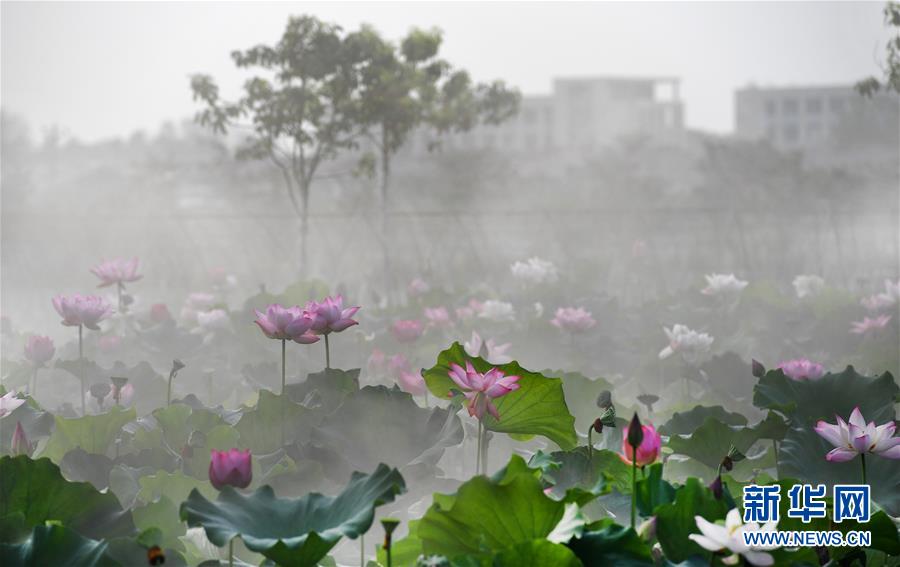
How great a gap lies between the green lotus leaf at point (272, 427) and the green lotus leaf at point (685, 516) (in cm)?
69

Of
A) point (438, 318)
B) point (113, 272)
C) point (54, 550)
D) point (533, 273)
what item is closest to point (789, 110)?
point (533, 273)

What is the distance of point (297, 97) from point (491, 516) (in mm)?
5391

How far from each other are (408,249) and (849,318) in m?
6.65

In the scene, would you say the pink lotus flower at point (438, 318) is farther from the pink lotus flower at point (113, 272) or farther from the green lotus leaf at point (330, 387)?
the green lotus leaf at point (330, 387)

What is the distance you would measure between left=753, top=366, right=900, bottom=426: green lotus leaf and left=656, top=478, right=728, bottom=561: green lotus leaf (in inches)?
28.3

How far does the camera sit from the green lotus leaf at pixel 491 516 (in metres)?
1.11

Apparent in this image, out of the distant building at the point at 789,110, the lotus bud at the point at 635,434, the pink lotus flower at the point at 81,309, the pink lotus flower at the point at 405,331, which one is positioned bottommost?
the pink lotus flower at the point at 405,331

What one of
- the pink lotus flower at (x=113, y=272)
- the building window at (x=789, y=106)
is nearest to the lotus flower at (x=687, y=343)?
the pink lotus flower at (x=113, y=272)

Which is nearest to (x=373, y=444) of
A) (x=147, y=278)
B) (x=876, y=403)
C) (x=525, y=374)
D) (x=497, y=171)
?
(x=525, y=374)

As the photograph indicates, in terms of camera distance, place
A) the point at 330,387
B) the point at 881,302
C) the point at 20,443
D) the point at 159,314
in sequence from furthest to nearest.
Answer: the point at 881,302 < the point at 159,314 < the point at 330,387 < the point at 20,443

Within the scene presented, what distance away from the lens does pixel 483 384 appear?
4.44ft

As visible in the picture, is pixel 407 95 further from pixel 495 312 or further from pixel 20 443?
pixel 20 443

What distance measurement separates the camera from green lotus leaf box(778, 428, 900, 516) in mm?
1562

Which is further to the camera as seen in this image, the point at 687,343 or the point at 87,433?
the point at 687,343
